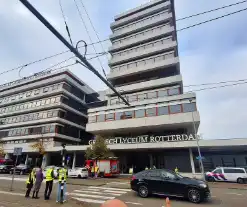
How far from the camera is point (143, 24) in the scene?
4475 cm

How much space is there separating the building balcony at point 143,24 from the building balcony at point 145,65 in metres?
9.41

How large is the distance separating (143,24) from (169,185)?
41744mm

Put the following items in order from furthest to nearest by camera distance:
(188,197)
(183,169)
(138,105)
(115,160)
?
(138,105) < (183,169) < (115,160) < (188,197)

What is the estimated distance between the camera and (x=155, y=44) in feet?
134

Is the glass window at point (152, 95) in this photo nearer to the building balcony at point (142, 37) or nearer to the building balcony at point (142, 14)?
the building balcony at point (142, 37)

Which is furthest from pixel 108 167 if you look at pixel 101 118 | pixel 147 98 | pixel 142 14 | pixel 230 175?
pixel 142 14

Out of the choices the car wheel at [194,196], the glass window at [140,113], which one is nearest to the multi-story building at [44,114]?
the glass window at [140,113]

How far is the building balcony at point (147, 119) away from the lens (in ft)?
96.1

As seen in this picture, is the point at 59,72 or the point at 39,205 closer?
the point at 39,205

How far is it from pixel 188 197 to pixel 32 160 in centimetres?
4434

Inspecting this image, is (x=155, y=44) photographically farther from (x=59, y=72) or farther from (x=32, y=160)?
(x=32, y=160)

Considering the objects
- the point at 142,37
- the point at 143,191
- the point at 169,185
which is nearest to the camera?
the point at 169,185

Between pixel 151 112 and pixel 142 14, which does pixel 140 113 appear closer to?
pixel 151 112

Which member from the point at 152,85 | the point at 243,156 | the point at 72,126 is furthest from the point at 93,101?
the point at 243,156
